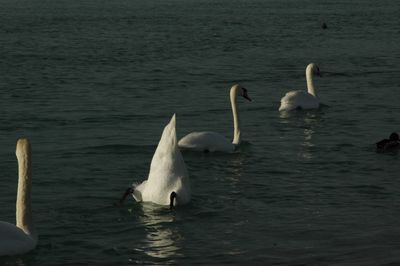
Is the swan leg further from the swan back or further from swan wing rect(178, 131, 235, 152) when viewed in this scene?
swan wing rect(178, 131, 235, 152)

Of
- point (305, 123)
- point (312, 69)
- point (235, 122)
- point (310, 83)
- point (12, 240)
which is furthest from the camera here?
point (312, 69)

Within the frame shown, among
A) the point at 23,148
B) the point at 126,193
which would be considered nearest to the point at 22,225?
the point at 23,148

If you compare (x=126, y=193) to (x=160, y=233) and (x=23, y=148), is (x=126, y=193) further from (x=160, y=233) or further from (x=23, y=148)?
(x=23, y=148)

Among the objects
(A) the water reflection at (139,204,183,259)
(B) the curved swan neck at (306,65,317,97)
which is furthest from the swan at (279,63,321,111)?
(A) the water reflection at (139,204,183,259)

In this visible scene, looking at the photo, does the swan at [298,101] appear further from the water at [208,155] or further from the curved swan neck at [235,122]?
the curved swan neck at [235,122]

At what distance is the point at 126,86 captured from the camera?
27844mm

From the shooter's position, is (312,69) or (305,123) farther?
(312,69)

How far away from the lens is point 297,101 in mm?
22672

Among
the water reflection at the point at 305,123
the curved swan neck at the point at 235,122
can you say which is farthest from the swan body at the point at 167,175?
the curved swan neck at the point at 235,122

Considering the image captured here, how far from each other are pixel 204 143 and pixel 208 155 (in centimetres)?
34

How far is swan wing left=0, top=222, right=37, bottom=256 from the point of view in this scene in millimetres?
10609

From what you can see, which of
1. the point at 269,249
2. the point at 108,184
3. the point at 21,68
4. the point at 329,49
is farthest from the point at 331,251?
the point at 329,49

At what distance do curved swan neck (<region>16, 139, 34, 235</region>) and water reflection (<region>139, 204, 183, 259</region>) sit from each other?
4.77ft

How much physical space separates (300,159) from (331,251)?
594 cm
